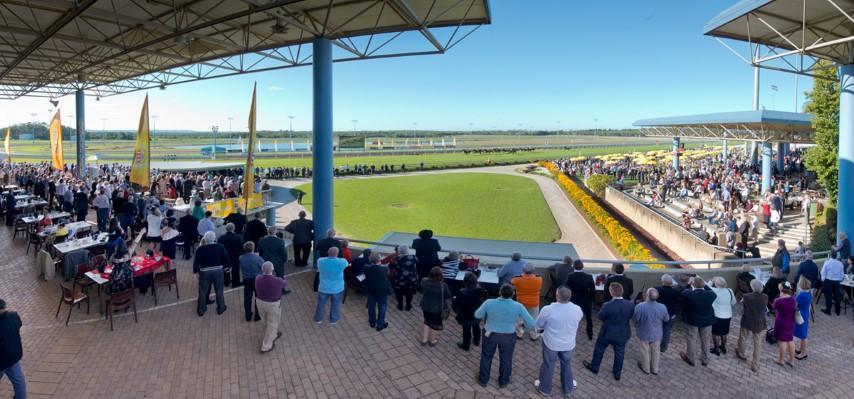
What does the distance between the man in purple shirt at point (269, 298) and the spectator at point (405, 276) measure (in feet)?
6.57

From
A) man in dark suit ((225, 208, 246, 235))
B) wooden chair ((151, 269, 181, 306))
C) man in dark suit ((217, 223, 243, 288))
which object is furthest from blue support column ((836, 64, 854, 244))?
wooden chair ((151, 269, 181, 306))

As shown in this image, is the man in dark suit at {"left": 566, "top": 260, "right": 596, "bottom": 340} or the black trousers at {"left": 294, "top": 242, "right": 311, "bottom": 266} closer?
the man in dark suit at {"left": 566, "top": 260, "right": 596, "bottom": 340}

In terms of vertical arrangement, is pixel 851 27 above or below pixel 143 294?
above

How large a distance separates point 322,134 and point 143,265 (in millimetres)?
4310

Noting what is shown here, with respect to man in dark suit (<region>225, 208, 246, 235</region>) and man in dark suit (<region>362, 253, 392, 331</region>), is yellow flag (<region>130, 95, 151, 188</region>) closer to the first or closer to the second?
man in dark suit (<region>225, 208, 246, 235</region>)

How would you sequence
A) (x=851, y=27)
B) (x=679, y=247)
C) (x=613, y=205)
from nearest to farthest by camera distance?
1. (x=851, y=27)
2. (x=679, y=247)
3. (x=613, y=205)

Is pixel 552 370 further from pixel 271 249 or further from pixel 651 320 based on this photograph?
pixel 271 249

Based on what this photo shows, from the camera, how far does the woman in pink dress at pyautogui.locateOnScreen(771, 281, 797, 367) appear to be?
6.06 metres

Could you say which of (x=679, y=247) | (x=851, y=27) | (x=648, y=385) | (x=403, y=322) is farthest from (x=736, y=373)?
(x=679, y=247)

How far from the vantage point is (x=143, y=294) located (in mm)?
8328

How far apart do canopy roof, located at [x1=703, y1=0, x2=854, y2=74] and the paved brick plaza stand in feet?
22.1

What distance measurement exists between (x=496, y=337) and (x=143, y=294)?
23.0 feet

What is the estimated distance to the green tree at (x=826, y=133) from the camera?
1809 cm

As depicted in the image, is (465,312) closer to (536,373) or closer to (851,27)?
(536,373)
